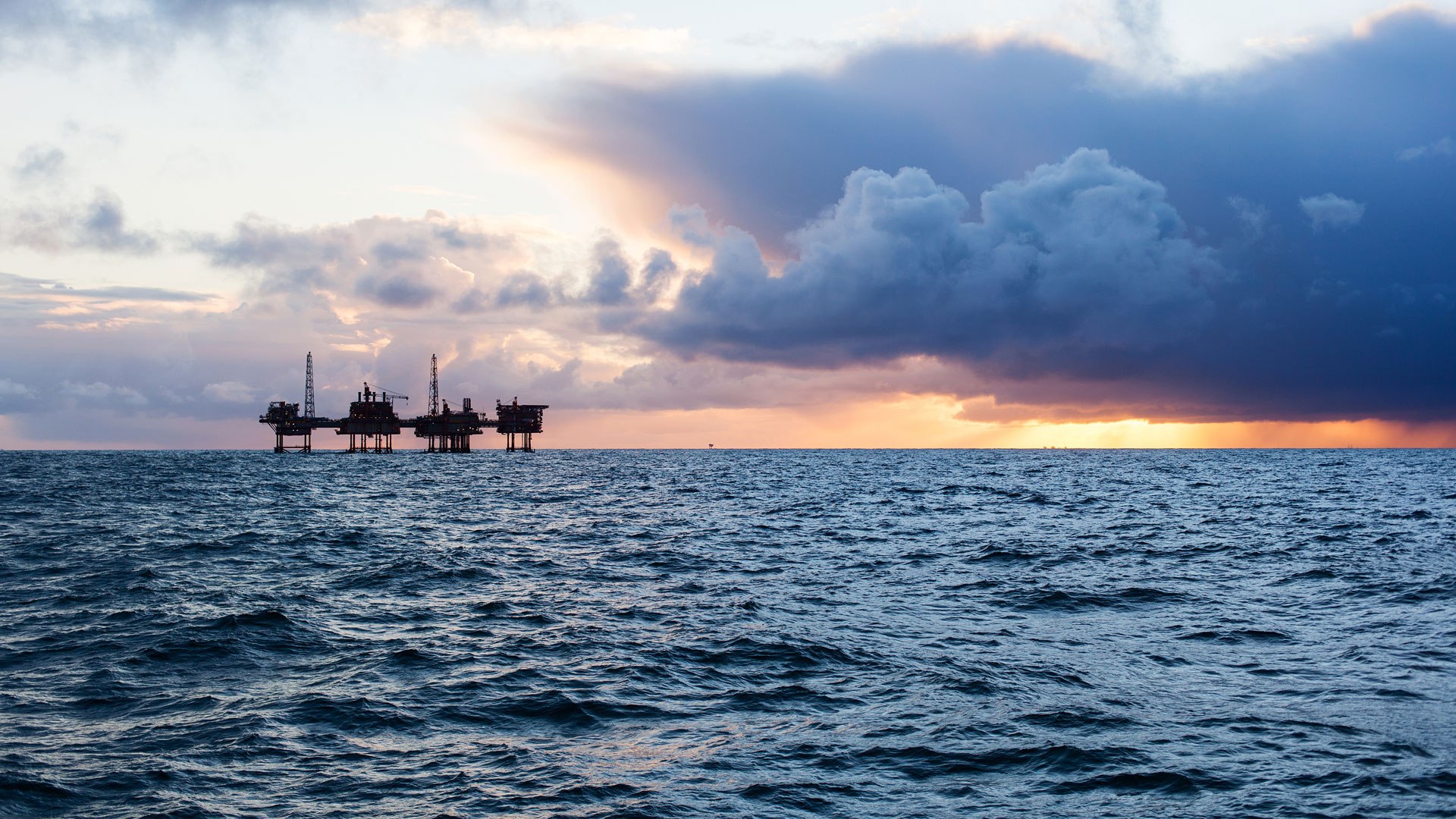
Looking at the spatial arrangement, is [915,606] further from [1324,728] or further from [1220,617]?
[1324,728]

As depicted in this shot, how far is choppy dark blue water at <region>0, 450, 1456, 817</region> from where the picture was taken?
10539 mm

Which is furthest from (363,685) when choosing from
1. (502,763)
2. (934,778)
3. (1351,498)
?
(1351,498)

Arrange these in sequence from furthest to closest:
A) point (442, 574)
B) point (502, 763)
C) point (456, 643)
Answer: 1. point (442, 574)
2. point (456, 643)
3. point (502, 763)

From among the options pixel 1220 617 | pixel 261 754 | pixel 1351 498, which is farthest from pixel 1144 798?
pixel 1351 498

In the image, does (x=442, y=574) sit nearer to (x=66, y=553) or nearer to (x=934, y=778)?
(x=66, y=553)

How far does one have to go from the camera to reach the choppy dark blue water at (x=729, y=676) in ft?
34.6

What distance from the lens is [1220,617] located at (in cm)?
2042

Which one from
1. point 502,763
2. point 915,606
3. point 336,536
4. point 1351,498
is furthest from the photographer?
point 1351,498

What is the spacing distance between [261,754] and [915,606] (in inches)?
582

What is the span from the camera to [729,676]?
15531mm

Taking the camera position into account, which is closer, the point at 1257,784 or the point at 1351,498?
the point at 1257,784

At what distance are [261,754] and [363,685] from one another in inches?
128

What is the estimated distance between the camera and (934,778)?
10891 mm

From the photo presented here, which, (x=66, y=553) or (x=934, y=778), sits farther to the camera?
(x=66, y=553)
